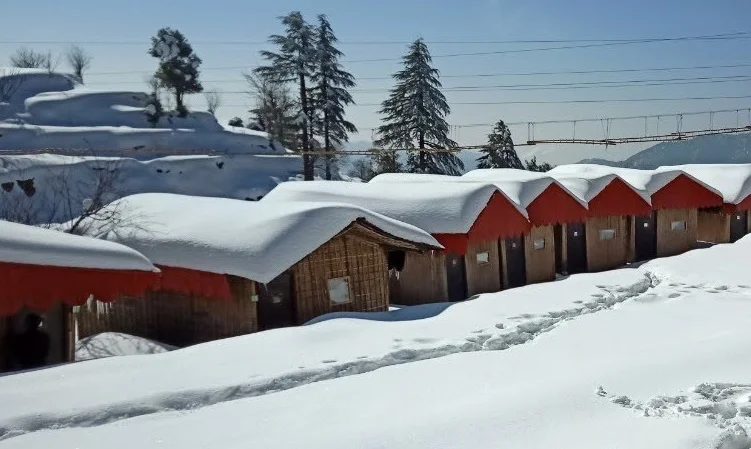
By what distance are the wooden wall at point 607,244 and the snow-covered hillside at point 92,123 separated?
32126 mm

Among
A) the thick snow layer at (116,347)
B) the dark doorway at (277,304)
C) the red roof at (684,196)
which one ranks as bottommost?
the thick snow layer at (116,347)

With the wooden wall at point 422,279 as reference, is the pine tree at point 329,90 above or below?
above

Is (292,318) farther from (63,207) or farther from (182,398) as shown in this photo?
(63,207)

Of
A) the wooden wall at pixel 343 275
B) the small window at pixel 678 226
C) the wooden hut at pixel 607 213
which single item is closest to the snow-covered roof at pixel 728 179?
the small window at pixel 678 226

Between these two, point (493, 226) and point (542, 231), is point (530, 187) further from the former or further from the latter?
point (493, 226)

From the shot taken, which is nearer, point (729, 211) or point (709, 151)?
point (729, 211)

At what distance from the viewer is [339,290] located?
16281 mm

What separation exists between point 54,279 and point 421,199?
1267cm

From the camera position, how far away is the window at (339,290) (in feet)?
53.1

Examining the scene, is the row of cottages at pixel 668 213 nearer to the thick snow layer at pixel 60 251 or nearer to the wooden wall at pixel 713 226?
the wooden wall at pixel 713 226

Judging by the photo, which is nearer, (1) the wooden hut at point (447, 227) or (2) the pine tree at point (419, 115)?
(1) the wooden hut at point (447, 227)

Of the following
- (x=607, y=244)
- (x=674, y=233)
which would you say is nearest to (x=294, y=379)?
(x=607, y=244)

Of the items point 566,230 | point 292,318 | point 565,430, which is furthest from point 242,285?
point 566,230

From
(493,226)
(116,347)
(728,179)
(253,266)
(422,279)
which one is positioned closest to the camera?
(253,266)
